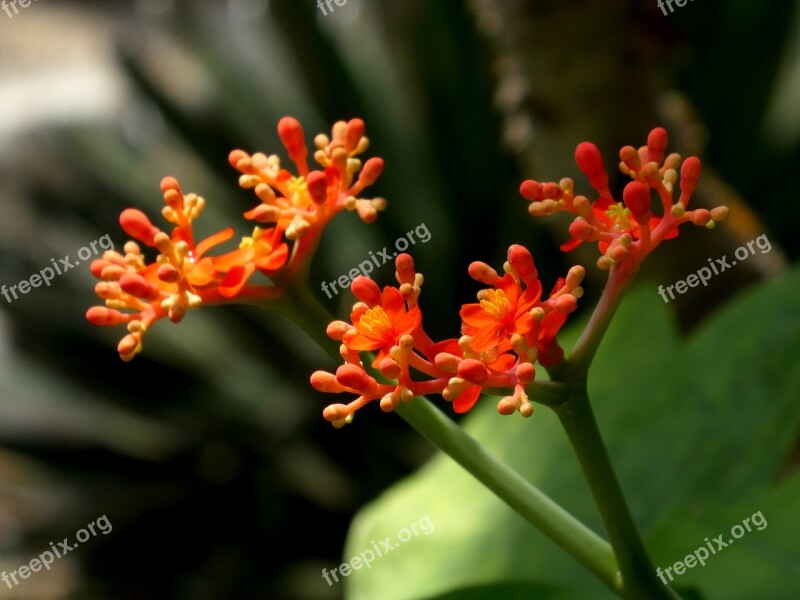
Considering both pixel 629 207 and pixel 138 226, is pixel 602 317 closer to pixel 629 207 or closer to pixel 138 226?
pixel 629 207

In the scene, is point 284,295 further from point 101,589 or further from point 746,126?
point 101,589

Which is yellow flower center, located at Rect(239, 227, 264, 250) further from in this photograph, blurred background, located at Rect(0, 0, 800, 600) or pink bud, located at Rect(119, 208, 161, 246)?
blurred background, located at Rect(0, 0, 800, 600)

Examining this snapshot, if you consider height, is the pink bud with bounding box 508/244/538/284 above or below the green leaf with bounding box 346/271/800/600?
above

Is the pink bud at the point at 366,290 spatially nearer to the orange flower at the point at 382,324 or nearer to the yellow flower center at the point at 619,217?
the orange flower at the point at 382,324

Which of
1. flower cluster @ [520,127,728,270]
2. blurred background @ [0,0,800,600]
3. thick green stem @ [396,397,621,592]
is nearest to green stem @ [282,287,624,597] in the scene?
thick green stem @ [396,397,621,592]

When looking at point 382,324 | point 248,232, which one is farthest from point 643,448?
point 248,232

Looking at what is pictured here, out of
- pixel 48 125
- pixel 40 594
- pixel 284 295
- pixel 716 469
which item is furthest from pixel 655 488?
pixel 40 594

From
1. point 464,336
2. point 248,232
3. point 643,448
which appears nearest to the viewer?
point 464,336
